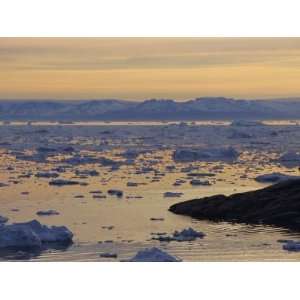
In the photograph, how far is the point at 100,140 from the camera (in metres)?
39.8

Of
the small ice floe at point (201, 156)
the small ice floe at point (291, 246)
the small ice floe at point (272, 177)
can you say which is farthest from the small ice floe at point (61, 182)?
the small ice floe at point (291, 246)

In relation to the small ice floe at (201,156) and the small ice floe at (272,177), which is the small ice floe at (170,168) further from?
the small ice floe at (272,177)

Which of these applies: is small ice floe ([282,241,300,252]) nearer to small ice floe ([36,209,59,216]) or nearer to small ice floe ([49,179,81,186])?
small ice floe ([36,209,59,216])

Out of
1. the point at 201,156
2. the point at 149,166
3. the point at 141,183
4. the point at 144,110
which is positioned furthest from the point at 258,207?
the point at 144,110

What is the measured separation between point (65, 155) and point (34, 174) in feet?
24.0

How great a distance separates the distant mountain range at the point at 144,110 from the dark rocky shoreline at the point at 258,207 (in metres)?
16.8

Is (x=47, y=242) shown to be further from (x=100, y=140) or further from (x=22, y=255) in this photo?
(x=100, y=140)

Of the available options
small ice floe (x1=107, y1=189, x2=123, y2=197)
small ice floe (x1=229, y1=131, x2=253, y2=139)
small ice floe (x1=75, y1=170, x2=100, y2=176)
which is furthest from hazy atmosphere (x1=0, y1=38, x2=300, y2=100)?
small ice floe (x1=229, y1=131, x2=253, y2=139)

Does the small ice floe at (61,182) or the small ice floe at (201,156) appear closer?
the small ice floe at (61,182)

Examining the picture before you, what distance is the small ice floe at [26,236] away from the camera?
40.2 feet

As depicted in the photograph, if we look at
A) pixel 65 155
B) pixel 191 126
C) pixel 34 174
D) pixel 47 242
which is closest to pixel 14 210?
pixel 47 242

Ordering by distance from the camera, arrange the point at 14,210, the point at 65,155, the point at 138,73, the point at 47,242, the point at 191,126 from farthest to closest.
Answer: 1. the point at 191,126
2. the point at 65,155
3. the point at 138,73
4. the point at 14,210
5. the point at 47,242

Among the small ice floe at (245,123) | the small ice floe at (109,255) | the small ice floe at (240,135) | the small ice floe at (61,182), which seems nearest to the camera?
the small ice floe at (109,255)

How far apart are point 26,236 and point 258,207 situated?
166 inches
